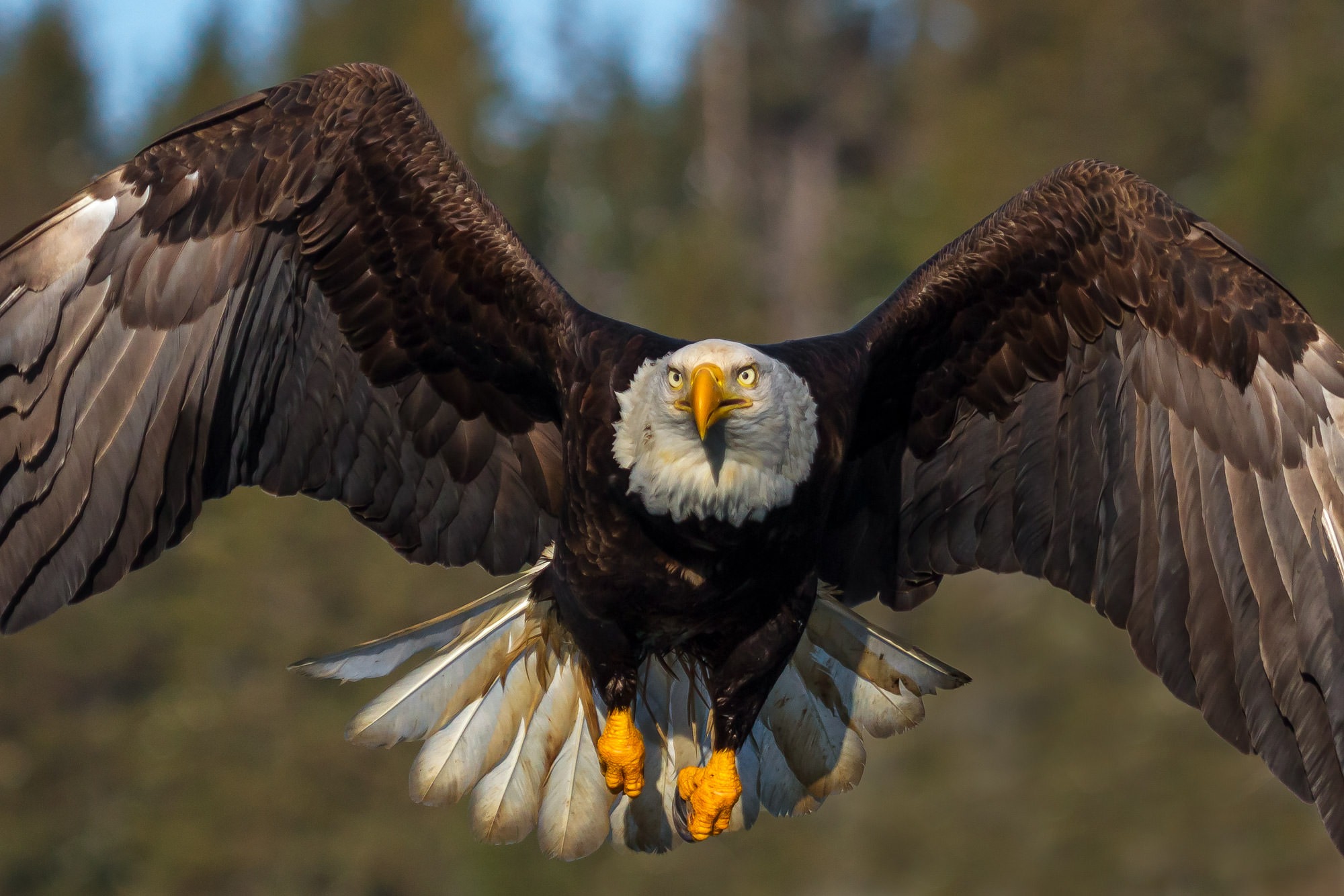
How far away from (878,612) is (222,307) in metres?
20.3

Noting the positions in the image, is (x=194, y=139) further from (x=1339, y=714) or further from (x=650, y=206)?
(x=650, y=206)

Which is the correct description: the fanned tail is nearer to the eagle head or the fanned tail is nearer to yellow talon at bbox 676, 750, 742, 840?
yellow talon at bbox 676, 750, 742, 840

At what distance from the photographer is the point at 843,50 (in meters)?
51.4

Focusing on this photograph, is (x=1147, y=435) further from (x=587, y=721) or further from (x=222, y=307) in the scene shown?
(x=222, y=307)

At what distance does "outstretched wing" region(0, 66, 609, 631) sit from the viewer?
221 inches

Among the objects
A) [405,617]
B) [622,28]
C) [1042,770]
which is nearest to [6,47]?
[622,28]

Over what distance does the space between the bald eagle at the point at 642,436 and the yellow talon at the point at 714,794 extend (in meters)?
0.01

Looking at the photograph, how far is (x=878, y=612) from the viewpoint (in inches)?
1001

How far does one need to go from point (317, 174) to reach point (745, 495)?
1533mm

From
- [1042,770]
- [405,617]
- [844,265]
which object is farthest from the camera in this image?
[844,265]

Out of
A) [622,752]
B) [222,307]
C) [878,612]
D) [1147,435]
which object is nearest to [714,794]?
[622,752]

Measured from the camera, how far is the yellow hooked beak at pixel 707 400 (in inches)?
203

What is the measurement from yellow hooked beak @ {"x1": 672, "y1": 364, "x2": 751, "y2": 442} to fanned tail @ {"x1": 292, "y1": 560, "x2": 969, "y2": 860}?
1.42 m

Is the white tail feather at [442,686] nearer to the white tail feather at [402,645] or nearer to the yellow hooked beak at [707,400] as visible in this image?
the white tail feather at [402,645]
